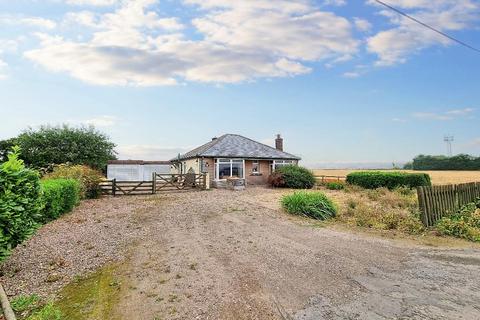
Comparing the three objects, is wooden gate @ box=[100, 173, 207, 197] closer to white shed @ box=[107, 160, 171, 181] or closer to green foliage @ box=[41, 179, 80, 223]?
green foliage @ box=[41, 179, 80, 223]

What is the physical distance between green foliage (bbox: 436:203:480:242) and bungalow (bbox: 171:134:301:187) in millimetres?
17504

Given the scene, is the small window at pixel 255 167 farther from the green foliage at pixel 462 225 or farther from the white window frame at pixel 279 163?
the green foliage at pixel 462 225

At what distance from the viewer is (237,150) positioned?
30.9 meters

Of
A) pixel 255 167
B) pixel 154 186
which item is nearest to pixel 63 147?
pixel 154 186

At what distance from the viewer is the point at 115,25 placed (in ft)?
40.3

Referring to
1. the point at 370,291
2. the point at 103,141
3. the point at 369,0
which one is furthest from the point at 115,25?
the point at 103,141

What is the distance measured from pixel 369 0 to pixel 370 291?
8.01 meters

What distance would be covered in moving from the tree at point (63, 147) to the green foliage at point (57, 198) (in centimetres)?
2201

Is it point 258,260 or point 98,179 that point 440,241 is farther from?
point 98,179

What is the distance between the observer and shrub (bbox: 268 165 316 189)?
28.4 m

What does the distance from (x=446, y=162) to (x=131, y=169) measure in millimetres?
71719

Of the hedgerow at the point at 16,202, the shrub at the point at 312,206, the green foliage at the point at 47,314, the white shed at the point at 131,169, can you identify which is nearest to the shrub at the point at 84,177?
the hedgerow at the point at 16,202

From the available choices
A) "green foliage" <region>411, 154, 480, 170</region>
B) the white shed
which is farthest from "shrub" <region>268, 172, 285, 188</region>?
"green foliage" <region>411, 154, 480, 170</region>

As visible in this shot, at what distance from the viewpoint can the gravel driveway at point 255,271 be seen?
490cm
